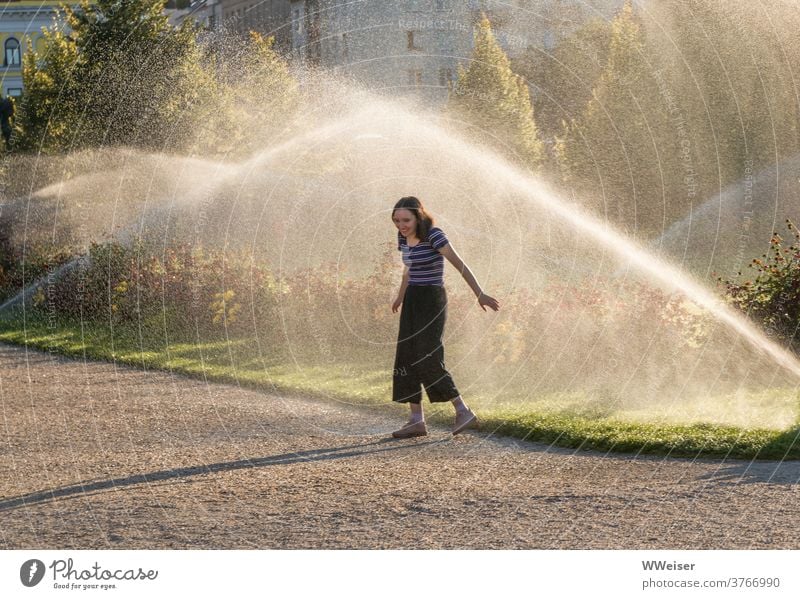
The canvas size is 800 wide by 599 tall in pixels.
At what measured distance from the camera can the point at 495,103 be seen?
77.0ft

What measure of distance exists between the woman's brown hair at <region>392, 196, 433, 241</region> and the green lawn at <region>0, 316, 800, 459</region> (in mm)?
1814

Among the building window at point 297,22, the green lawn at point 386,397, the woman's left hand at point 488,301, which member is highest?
the building window at point 297,22

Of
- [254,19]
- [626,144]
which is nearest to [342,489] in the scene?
[626,144]

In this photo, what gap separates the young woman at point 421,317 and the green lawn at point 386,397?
2.57 feet

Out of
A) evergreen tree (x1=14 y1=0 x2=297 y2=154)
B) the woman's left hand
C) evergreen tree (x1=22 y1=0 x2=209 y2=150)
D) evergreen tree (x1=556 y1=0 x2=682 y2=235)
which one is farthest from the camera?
evergreen tree (x1=556 y1=0 x2=682 y2=235)

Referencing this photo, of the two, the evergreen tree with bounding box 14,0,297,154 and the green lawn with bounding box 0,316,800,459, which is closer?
the green lawn with bounding box 0,316,800,459

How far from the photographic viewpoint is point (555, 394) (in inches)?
493

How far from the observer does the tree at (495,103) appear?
22.5 metres

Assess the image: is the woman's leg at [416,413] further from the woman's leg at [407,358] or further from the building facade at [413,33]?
the building facade at [413,33]

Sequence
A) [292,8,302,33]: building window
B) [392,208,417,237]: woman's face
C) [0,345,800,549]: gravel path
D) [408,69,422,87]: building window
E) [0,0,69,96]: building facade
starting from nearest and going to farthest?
[0,345,800,549]: gravel path, [392,208,417,237]: woman's face, [408,69,422,87]: building window, [292,8,302,33]: building window, [0,0,69,96]: building facade

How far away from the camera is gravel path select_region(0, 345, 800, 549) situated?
708cm

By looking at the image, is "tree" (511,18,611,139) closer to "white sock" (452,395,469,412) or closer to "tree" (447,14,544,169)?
"tree" (447,14,544,169)

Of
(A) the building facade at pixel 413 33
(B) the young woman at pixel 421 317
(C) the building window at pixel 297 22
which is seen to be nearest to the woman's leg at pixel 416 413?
(B) the young woman at pixel 421 317

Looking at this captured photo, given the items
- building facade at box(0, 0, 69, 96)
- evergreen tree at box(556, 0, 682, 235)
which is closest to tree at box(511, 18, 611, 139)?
evergreen tree at box(556, 0, 682, 235)
